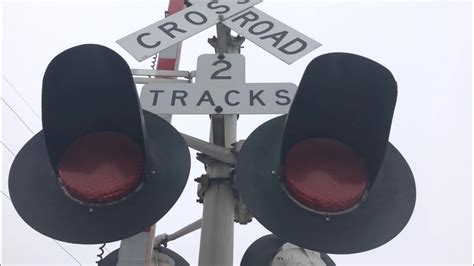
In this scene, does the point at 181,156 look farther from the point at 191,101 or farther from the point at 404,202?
the point at 404,202

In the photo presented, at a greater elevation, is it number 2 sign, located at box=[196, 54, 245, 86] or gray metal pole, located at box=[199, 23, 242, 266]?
number 2 sign, located at box=[196, 54, 245, 86]

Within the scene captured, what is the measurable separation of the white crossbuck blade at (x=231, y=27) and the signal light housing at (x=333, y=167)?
430mm

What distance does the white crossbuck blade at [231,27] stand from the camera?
2129 millimetres

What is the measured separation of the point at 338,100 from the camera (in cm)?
172

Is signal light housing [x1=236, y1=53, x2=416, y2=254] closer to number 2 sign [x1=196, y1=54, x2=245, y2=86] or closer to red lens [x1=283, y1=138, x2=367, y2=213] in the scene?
red lens [x1=283, y1=138, x2=367, y2=213]

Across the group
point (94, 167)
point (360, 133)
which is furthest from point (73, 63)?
point (360, 133)

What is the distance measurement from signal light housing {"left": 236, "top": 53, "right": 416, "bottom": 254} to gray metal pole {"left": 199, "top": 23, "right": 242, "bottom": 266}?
48 cm

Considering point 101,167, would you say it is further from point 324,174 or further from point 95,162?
point 324,174

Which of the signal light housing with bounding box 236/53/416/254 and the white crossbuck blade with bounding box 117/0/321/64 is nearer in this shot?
the signal light housing with bounding box 236/53/416/254

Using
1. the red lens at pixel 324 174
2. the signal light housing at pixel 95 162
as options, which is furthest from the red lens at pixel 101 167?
the red lens at pixel 324 174

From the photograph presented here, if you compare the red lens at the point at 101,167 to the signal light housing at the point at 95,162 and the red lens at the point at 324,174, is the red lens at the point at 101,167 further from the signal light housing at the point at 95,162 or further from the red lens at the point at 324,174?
the red lens at the point at 324,174

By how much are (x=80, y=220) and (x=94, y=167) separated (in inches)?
6.0

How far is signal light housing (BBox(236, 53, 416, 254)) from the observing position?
1.59 meters

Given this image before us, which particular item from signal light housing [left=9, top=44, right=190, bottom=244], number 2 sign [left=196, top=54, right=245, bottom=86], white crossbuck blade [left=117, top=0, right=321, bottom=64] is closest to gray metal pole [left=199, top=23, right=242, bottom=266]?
number 2 sign [left=196, top=54, right=245, bottom=86]
